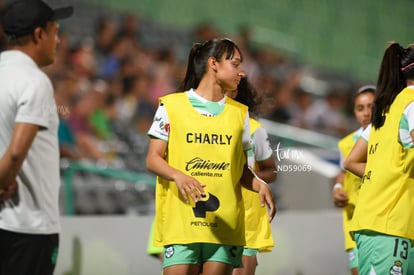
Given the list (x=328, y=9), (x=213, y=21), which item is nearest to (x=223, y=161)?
(x=213, y=21)

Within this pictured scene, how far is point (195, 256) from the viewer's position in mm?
5086

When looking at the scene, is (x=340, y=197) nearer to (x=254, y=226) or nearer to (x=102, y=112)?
(x=254, y=226)

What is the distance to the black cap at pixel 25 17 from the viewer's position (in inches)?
167

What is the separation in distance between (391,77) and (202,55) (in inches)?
41.3

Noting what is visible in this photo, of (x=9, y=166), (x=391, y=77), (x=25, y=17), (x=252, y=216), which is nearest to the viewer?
(x=9, y=166)

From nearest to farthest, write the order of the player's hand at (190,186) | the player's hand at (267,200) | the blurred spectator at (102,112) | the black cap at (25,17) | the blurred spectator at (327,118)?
the black cap at (25,17)
the player's hand at (190,186)
the player's hand at (267,200)
the blurred spectator at (102,112)
the blurred spectator at (327,118)

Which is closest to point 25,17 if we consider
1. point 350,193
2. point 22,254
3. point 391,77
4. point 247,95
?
point 22,254

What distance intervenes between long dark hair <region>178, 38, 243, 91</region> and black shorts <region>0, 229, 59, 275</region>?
5.25ft

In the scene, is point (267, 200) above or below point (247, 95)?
below

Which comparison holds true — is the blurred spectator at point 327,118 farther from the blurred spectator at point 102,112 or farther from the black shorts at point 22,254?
the black shorts at point 22,254

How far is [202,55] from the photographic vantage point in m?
5.32

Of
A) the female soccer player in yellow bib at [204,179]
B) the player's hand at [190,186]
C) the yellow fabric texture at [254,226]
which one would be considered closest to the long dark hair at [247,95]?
the yellow fabric texture at [254,226]

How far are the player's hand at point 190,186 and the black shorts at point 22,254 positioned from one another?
80 cm

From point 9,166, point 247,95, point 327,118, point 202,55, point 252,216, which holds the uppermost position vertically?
point 327,118
